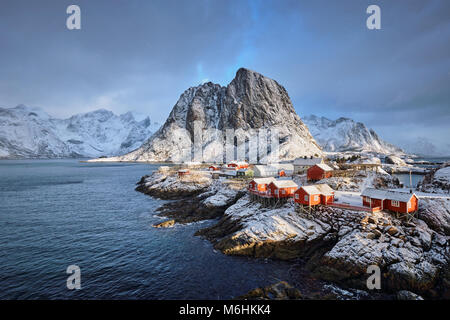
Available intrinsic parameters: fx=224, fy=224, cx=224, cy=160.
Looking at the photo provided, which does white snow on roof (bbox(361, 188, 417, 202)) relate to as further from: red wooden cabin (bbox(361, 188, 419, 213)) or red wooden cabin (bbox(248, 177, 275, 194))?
red wooden cabin (bbox(248, 177, 275, 194))

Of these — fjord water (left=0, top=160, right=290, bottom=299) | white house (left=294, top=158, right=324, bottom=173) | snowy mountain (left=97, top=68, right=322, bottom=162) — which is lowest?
fjord water (left=0, top=160, right=290, bottom=299)

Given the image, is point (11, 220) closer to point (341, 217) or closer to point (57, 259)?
point (57, 259)

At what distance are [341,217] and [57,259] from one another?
35874mm

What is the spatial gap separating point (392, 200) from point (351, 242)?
10046 millimetres

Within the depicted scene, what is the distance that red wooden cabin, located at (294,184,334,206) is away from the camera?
3266 centimetres

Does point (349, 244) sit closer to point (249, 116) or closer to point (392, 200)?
point (392, 200)

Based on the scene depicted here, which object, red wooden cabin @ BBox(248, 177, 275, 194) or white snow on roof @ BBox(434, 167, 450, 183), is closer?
red wooden cabin @ BBox(248, 177, 275, 194)

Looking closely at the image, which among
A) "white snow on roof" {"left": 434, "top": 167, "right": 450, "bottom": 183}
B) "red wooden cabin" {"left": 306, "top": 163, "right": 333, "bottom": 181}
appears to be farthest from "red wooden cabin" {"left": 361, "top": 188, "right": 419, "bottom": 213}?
"white snow on roof" {"left": 434, "top": 167, "right": 450, "bottom": 183}

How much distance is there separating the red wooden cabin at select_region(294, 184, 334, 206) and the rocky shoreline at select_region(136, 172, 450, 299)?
1.38 meters

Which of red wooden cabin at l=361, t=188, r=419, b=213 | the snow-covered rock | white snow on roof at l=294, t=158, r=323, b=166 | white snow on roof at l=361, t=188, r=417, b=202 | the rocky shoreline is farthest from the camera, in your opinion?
white snow on roof at l=294, t=158, r=323, b=166

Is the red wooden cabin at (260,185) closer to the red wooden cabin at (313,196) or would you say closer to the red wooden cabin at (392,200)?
the red wooden cabin at (313,196)

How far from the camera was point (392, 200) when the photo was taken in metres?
29.7

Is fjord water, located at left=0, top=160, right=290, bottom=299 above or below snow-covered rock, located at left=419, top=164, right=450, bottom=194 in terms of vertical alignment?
below
